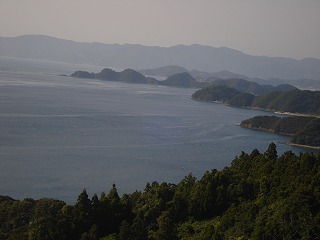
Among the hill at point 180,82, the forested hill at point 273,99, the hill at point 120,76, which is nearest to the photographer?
the forested hill at point 273,99

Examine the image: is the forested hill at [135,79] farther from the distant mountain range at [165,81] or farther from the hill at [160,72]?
the hill at [160,72]

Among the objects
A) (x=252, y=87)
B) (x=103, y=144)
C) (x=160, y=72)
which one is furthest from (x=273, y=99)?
(x=160, y=72)

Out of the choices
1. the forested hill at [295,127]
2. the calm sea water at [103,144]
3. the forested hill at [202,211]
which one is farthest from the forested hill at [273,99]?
the forested hill at [202,211]

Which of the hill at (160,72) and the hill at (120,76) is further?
the hill at (160,72)

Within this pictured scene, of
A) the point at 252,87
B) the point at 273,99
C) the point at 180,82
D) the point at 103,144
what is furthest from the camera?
the point at 180,82

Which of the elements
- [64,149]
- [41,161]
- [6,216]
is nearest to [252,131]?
[64,149]

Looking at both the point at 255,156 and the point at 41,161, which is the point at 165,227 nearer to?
the point at 255,156

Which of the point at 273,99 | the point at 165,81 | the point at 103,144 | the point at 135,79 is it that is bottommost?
the point at 103,144

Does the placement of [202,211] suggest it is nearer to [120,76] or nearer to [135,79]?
[135,79]
